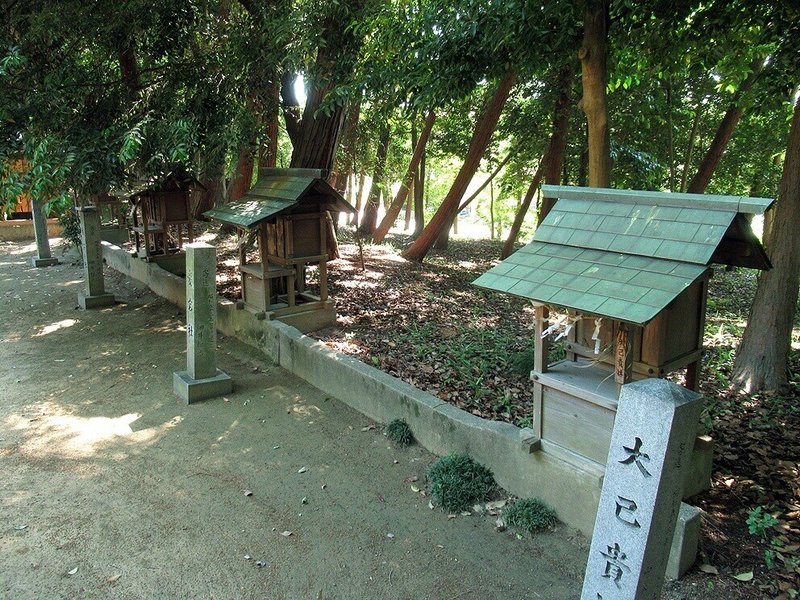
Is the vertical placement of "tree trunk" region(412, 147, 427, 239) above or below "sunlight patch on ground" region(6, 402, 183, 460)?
above

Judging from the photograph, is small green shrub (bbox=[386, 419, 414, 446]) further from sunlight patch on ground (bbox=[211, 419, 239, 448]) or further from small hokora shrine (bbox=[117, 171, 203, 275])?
small hokora shrine (bbox=[117, 171, 203, 275])

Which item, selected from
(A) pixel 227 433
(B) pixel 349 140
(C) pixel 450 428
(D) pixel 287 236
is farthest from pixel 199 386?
(B) pixel 349 140

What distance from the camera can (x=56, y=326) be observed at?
33.9 ft

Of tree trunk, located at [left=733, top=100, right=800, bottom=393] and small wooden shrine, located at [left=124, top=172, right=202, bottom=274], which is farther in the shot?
small wooden shrine, located at [left=124, top=172, right=202, bottom=274]

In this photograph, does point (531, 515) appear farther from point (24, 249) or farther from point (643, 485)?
point (24, 249)

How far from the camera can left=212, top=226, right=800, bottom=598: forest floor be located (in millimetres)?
4047

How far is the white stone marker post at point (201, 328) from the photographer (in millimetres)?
7145

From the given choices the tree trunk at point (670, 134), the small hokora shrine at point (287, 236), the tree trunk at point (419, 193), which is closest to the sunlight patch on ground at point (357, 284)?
the small hokora shrine at point (287, 236)

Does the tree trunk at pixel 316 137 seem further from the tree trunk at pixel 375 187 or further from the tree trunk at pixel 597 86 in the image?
the tree trunk at pixel 597 86

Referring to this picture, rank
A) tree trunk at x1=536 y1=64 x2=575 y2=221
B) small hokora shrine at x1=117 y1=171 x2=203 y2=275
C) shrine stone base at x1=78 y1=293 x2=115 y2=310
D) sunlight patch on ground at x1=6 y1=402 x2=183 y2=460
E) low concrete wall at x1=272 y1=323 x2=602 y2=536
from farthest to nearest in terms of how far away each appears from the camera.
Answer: tree trunk at x1=536 y1=64 x2=575 y2=221, small hokora shrine at x1=117 y1=171 x2=203 y2=275, shrine stone base at x1=78 y1=293 x2=115 y2=310, sunlight patch on ground at x1=6 y1=402 x2=183 y2=460, low concrete wall at x1=272 y1=323 x2=602 y2=536

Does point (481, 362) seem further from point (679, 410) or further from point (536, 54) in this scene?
point (679, 410)

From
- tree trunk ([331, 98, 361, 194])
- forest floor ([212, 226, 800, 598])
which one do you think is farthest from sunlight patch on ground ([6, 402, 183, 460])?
tree trunk ([331, 98, 361, 194])

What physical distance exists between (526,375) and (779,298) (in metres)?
2.83

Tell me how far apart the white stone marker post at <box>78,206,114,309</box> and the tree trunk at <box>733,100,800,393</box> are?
10.2 metres
